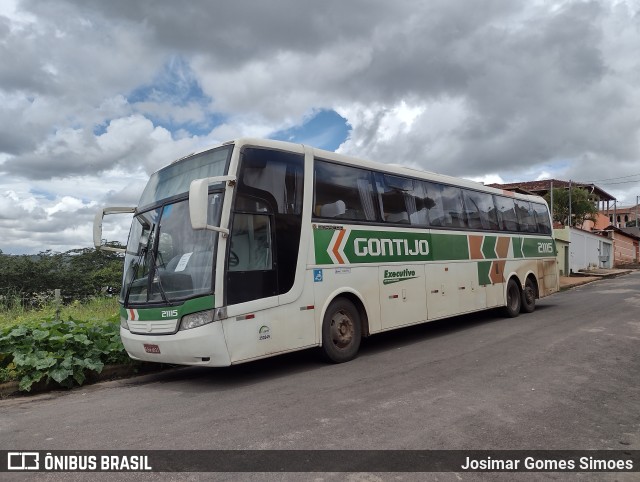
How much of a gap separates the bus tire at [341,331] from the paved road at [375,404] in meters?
0.21

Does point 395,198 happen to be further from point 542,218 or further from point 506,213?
point 542,218

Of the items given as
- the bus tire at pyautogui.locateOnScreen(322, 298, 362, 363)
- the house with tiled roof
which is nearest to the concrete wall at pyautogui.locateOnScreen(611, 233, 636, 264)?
the house with tiled roof

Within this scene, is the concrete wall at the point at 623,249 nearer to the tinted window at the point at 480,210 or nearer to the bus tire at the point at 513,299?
the bus tire at the point at 513,299

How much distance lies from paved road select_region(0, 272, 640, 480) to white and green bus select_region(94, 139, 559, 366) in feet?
2.04

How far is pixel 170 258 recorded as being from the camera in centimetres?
670

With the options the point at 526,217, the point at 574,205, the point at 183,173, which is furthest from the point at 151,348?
the point at 574,205

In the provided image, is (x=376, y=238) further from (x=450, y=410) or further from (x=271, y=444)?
(x=271, y=444)

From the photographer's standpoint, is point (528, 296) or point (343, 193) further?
point (528, 296)

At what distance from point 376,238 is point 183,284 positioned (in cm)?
362

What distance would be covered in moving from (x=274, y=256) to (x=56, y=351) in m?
3.56

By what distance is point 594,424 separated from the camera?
474 cm

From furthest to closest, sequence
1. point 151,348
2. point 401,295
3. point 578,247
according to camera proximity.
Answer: point 578,247, point 401,295, point 151,348

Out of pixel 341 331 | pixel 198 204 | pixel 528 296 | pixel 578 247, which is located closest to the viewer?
pixel 198 204

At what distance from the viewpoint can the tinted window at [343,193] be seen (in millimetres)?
7828
